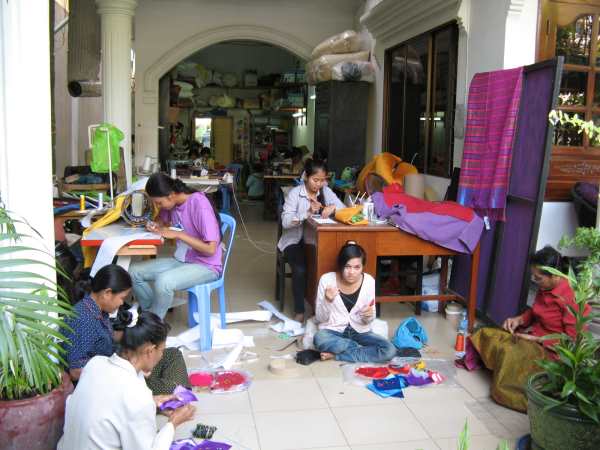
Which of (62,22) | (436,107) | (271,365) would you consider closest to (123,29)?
(62,22)

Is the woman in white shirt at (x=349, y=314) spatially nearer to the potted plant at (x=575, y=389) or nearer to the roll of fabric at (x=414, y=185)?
the potted plant at (x=575, y=389)

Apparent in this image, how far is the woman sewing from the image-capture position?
5.32 metres

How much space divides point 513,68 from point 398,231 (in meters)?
1.65

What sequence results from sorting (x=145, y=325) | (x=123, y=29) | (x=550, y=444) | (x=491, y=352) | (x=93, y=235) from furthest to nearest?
(x=123, y=29), (x=93, y=235), (x=491, y=352), (x=550, y=444), (x=145, y=325)

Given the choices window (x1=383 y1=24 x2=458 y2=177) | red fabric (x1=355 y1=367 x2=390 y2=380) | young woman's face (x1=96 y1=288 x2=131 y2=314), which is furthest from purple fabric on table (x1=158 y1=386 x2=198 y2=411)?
window (x1=383 y1=24 x2=458 y2=177)

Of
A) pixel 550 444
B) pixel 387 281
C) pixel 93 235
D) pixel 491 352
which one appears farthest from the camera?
pixel 387 281

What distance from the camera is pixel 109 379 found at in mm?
2547

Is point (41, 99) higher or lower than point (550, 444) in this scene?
higher

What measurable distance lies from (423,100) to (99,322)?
5.24 m

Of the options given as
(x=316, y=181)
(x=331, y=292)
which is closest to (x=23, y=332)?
(x=331, y=292)

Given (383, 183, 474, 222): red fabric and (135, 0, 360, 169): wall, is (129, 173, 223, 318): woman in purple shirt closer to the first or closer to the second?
(383, 183, 474, 222): red fabric

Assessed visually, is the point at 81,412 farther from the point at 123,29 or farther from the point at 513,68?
the point at 123,29

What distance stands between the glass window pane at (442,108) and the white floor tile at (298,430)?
12.5ft

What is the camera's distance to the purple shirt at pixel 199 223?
464 cm
